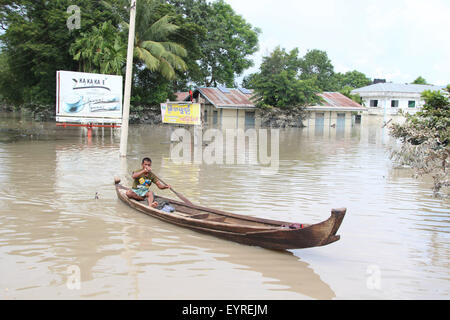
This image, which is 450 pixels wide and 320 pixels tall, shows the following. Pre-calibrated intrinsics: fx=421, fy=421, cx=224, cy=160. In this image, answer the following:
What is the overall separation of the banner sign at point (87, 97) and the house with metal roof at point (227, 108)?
16595mm

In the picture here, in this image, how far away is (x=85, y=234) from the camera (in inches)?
265

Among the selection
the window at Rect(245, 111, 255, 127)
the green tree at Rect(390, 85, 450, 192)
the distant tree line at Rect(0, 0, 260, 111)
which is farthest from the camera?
the window at Rect(245, 111, 255, 127)

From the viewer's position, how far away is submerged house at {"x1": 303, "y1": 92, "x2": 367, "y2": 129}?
3955 cm

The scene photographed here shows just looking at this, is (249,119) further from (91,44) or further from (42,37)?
(42,37)

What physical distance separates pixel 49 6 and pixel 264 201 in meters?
25.3

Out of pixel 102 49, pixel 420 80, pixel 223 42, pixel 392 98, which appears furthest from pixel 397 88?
pixel 102 49

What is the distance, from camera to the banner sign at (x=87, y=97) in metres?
17.7

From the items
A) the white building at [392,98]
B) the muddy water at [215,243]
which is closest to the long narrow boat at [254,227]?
the muddy water at [215,243]

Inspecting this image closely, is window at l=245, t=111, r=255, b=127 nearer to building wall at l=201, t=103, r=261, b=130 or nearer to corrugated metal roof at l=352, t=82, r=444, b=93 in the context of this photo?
building wall at l=201, t=103, r=261, b=130

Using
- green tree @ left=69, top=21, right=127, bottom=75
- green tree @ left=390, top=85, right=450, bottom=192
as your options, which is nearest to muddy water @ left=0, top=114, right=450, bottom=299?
green tree @ left=390, top=85, right=450, bottom=192

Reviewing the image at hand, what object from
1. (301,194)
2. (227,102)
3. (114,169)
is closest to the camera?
(301,194)
